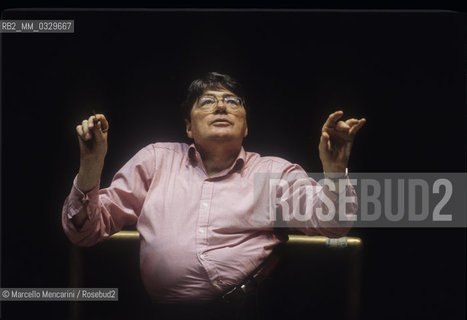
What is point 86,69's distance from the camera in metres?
1.68

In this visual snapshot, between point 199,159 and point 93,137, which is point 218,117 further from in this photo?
point 93,137

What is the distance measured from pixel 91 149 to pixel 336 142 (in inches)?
24.1

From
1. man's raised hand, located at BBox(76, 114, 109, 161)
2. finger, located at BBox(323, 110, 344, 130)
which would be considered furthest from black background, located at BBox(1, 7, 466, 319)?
finger, located at BBox(323, 110, 344, 130)

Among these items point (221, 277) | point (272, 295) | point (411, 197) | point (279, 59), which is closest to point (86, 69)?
point (279, 59)

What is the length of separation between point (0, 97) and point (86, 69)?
0.81 feet

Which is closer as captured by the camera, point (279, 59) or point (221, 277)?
point (221, 277)

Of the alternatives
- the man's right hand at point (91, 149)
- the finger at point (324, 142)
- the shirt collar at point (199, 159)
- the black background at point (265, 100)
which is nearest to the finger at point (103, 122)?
the man's right hand at point (91, 149)

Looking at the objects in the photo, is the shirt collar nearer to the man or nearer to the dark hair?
the man

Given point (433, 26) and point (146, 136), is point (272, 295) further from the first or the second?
point (433, 26)

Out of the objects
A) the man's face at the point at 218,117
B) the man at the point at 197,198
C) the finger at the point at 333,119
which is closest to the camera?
the finger at the point at 333,119

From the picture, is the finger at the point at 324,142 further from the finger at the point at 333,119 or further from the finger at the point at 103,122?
the finger at the point at 103,122

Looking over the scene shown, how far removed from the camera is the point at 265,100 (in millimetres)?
1679

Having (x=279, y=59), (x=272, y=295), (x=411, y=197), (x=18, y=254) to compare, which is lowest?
(x=272, y=295)

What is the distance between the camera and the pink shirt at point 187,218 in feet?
5.00
